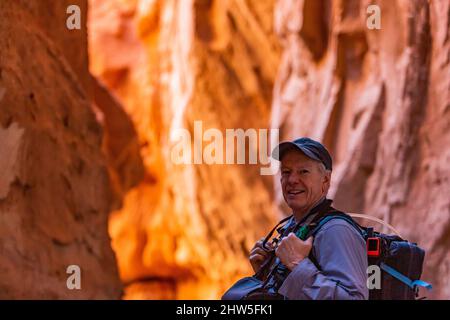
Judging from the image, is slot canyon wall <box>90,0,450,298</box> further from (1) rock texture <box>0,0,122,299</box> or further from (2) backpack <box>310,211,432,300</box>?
(2) backpack <box>310,211,432,300</box>

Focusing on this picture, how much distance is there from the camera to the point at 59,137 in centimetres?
430

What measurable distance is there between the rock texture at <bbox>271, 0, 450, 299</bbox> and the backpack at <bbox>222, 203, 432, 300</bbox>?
242 cm

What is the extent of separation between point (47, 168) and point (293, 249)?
270cm

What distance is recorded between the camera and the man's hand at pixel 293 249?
1.65 meters

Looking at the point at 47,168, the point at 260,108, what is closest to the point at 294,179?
the point at 47,168

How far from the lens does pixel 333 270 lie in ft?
5.20

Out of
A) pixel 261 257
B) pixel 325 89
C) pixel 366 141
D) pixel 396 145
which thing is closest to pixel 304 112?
pixel 325 89

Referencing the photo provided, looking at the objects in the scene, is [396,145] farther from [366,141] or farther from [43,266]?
[43,266]

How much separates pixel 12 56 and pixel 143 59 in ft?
21.8

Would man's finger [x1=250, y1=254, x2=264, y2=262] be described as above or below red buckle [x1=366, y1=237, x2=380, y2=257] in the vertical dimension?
below

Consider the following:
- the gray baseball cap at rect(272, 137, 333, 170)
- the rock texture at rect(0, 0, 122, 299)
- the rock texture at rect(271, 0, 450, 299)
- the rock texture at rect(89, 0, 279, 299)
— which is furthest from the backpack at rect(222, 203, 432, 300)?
the rock texture at rect(89, 0, 279, 299)

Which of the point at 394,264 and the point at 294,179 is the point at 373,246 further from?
the point at 294,179

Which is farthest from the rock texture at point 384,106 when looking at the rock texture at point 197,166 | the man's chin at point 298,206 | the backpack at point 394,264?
the man's chin at point 298,206

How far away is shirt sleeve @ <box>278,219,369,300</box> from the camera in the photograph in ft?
5.09
